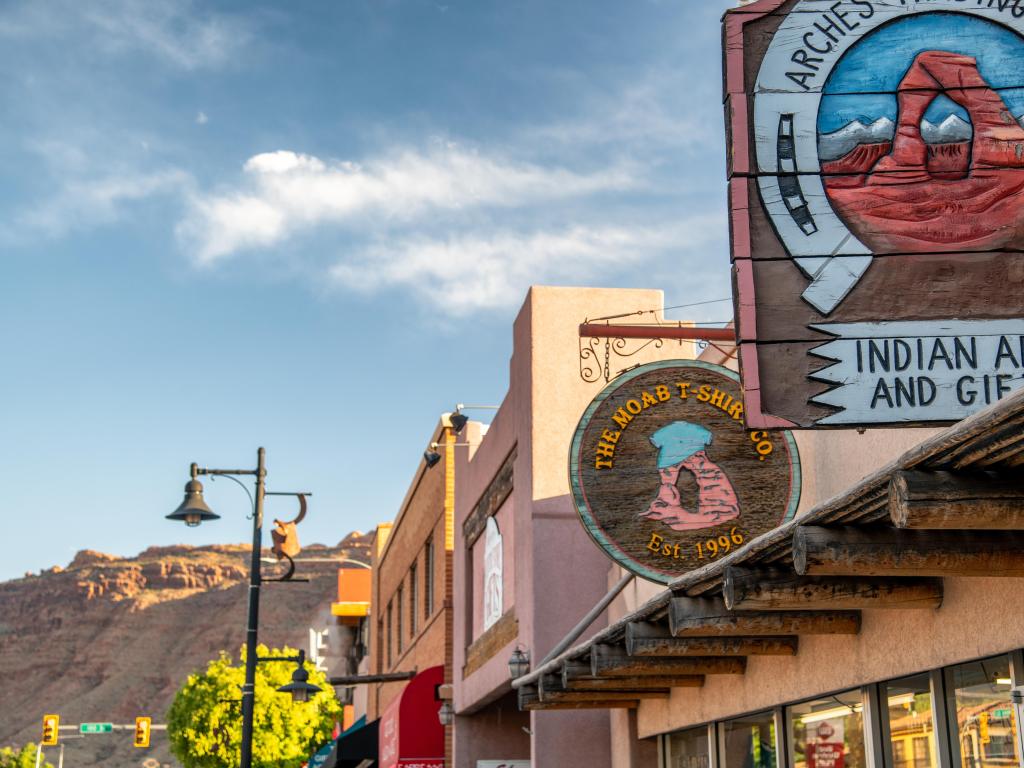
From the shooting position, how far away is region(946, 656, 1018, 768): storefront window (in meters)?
6.62

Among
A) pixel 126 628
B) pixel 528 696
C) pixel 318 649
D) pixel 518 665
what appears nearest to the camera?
pixel 528 696

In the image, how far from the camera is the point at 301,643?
14475cm

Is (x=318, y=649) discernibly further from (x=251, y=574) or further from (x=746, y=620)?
(x=746, y=620)

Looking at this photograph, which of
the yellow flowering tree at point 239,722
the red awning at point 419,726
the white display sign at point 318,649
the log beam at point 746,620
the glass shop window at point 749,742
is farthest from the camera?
the white display sign at point 318,649

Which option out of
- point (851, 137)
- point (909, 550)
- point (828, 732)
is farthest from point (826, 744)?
point (851, 137)

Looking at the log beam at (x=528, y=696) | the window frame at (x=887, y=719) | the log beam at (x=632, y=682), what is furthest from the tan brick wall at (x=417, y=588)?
the window frame at (x=887, y=719)

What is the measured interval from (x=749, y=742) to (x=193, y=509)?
31.3 feet

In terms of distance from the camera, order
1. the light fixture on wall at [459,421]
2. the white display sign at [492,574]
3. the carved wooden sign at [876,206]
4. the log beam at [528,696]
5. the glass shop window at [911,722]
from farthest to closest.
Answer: the light fixture on wall at [459,421]
the white display sign at [492,574]
the log beam at [528,696]
the glass shop window at [911,722]
the carved wooden sign at [876,206]

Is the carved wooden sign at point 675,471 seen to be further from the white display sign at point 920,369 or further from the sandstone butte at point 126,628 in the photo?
the sandstone butte at point 126,628

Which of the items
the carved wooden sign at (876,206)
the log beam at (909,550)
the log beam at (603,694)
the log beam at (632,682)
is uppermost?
the carved wooden sign at (876,206)

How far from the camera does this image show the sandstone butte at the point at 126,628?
141125 mm

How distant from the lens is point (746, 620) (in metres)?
7.89

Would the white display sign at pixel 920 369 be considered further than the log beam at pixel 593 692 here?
No

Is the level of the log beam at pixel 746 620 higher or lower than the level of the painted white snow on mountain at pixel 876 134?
lower
